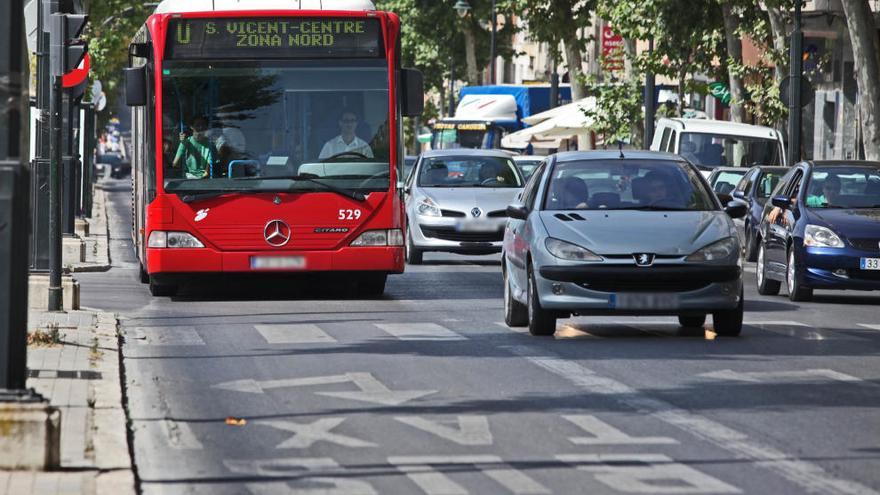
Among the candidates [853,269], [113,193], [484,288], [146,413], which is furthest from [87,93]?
[113,193]

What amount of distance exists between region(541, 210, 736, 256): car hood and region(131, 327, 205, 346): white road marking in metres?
2.92

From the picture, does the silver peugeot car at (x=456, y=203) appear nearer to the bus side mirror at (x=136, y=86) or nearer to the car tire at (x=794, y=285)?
the car tire at (x=794, y=285)

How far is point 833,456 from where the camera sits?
9.47 metres

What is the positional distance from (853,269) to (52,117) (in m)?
8.14

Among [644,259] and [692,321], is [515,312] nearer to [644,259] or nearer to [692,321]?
[692,321]

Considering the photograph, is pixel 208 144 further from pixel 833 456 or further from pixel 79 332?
pixel 833 456

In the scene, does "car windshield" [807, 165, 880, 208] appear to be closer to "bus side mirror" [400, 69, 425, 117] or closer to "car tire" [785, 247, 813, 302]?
"car tire" [785, 247, 813, 302]

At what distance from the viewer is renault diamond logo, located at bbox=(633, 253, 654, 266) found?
15281 millimetres

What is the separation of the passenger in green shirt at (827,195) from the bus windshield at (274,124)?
4.68 metres

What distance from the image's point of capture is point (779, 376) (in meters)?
13.0

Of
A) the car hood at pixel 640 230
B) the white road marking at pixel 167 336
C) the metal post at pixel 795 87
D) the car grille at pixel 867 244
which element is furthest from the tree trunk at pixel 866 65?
the white road marking at pixel 167 336

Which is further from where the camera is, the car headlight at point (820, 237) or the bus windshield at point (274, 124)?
the car headlight at point (820, 237)

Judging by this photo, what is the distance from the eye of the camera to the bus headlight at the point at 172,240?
1977 cm

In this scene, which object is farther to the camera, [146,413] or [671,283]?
[671,283]
